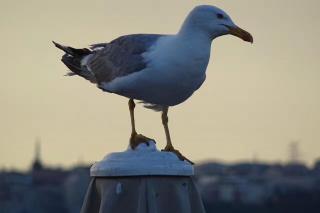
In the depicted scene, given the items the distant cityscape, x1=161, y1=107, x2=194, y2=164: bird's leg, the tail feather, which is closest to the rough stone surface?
x1=161, y1=107, x2=194, y2=164: bird's leg

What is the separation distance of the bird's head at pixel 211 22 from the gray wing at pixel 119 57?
0.15 metres

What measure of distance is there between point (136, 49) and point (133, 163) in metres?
0.47

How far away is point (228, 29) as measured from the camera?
12.2 ft

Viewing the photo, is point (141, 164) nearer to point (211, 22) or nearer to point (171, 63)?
point (171, 63)

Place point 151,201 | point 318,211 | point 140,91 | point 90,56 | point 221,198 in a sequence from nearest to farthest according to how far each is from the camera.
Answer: point 151,201
point 140,91
point 90,56
point 318,211
point 221,198

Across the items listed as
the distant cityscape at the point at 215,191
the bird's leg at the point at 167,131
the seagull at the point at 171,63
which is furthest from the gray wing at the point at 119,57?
the distant cityscape at the point at 215,191

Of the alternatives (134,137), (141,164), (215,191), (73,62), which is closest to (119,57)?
(73,62)

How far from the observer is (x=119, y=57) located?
13.1ft

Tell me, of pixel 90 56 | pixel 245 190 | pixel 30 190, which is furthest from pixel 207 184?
pixel 90 56

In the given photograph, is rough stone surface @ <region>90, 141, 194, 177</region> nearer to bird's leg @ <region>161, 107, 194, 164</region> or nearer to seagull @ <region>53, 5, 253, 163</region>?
seagull @ <region>53, 5, 253, 163</region>

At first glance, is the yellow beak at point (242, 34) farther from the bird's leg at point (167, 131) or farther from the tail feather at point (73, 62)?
the tail feather at point (73, 62)

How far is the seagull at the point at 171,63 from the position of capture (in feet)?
12.1

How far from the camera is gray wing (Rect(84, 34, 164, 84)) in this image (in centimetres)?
386

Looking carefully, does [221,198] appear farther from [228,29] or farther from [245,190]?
[228,29]
